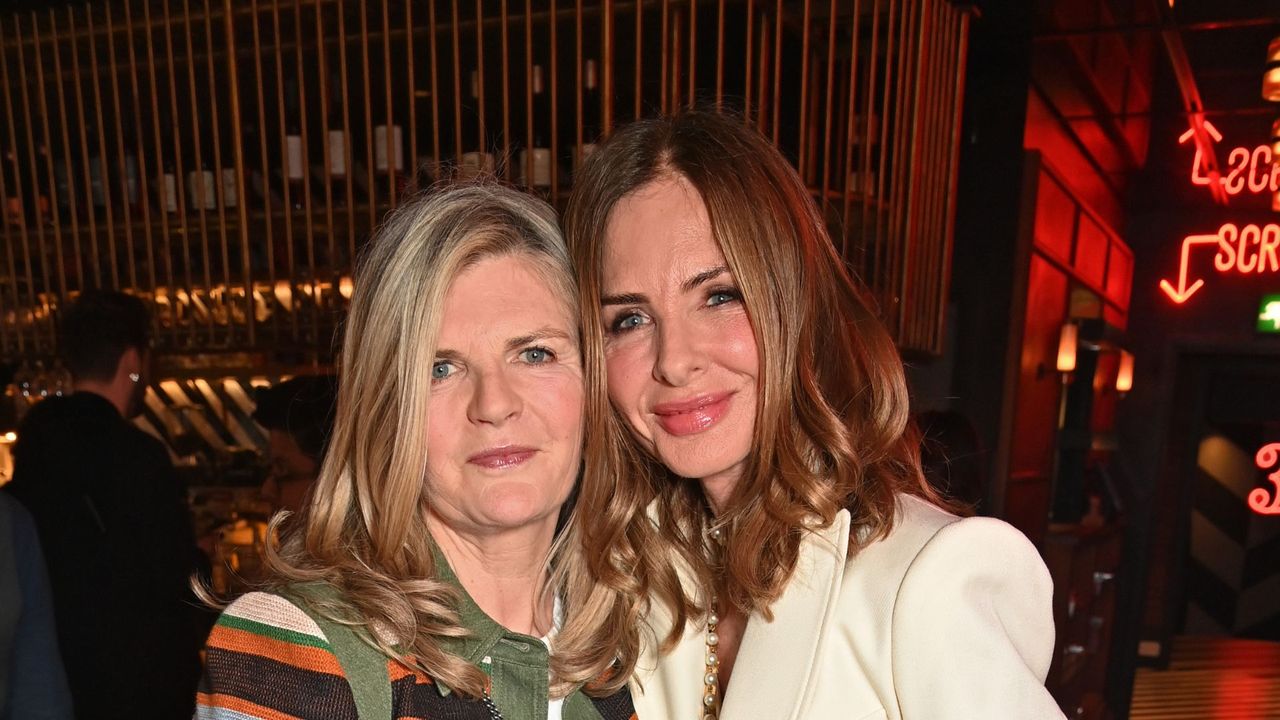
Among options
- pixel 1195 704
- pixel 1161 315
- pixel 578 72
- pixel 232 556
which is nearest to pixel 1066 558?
pixel 1195 704

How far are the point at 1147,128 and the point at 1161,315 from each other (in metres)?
0.61

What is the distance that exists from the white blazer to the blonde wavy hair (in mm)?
449

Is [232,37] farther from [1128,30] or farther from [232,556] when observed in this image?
[1128,30]

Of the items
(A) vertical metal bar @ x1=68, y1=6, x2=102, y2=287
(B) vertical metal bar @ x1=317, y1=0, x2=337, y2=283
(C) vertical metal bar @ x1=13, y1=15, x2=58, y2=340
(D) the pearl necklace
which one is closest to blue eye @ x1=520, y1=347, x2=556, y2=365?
(D) the pearl necklace

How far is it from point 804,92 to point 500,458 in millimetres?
1675

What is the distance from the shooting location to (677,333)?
1450mm

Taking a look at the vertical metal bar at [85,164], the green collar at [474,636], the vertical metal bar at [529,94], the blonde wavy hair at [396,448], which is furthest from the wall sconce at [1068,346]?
the vertical metal bar at [85,164]

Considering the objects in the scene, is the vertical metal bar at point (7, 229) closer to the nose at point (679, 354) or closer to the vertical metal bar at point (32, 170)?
the vertical metal bar at point (32, 170)

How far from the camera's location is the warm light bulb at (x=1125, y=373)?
10.0 ft

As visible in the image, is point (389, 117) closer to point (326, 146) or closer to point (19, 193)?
point (326, 146)

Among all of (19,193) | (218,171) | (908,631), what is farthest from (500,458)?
(19,193)

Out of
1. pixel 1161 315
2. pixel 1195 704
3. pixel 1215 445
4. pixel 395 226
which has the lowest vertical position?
pixel 1195 704

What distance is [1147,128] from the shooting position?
3.01m

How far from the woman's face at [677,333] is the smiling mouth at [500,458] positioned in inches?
9.0
